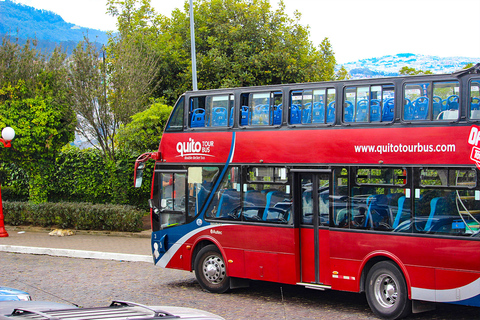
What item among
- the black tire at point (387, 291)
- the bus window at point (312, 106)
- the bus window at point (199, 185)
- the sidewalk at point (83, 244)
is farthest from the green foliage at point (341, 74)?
the black tire at point (387, 291)

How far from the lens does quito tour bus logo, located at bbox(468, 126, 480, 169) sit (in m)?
7.61

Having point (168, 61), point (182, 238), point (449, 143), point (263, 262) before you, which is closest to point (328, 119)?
point (449, 143)

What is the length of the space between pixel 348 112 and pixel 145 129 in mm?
11253

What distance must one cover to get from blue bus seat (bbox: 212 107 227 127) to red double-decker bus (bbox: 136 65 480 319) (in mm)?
25

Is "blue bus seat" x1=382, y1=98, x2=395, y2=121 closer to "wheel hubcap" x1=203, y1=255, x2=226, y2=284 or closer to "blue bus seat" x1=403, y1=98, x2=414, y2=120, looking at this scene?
"blue bus seat" x1=403, y1=98, x2=414, y2=120

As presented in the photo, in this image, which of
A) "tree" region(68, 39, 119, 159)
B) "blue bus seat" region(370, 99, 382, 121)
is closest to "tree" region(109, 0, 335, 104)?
"tree" region(68, 39, 119, 159)

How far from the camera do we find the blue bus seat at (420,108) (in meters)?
8.20

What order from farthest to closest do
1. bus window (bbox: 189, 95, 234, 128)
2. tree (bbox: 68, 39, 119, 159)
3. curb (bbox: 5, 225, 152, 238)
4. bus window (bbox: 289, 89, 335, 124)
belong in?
tree (bbox: 68, 39, 119, 159) → curb (bbox: 5, 225, 152, 238) → bus window (bbox: 189, 95, 234, 128) → bus window (bbox: 289, 89, 335, 124)

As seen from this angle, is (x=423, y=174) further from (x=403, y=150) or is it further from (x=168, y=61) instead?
(x=168, y=61)

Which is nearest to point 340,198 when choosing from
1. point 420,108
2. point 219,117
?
point 420,108

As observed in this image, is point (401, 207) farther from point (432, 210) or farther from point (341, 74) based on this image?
point (341, 74)

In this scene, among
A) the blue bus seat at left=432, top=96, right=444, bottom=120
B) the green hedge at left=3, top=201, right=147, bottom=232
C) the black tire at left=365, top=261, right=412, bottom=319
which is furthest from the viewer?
the green hedge at left=3, top=201, right=147, bottom=232

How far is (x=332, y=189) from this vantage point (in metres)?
8.96

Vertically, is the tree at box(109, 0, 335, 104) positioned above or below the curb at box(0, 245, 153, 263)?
above
